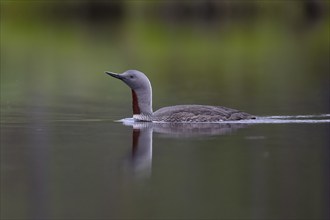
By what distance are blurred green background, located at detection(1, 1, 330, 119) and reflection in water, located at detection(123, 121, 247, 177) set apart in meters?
1.66

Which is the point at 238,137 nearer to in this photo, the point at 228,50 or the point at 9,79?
the point at 9,79

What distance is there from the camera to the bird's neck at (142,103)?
44.4ft

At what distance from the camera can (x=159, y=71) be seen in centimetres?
2473

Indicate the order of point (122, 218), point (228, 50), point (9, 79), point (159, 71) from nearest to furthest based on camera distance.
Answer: point (122, 218), point (9, 79), point (159, 71), point (228, 50)

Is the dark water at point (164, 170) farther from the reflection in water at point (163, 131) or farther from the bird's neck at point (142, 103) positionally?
the bird's neck at point (142, 103)

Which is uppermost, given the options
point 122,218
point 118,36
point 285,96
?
point 118,36

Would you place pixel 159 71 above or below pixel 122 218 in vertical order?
above

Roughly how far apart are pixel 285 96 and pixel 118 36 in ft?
72.7

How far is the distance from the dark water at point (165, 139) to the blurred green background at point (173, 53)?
6 centimetres

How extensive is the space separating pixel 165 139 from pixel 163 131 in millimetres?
661

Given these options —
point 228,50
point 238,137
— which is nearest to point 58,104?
point 238,137

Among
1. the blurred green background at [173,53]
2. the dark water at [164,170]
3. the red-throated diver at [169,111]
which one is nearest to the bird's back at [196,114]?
the red-throated diver at [169,111]

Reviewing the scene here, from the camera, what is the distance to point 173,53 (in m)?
32.2

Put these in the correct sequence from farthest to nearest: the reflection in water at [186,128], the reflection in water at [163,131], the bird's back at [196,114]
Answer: the bird's back at [196,114] < the reflection in water at [186,128] < the reflection in water at [163,131]
